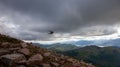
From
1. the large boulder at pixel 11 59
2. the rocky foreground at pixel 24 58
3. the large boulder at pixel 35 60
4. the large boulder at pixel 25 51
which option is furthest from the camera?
the large boulder at pixel 25 51

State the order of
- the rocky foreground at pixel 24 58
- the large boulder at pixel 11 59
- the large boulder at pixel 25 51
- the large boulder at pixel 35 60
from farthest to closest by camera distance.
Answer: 1. the large boulder at pixel 25 51
2. the large boulder at pixel 35 60
3. the rocky foreground at pixel 24 58
4. the large boulder at pixel 11 59

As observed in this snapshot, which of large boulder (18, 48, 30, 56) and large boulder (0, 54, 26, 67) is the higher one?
large boulder (18, 48, 30, 56)

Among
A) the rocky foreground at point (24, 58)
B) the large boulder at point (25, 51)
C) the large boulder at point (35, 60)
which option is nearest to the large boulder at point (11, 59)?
the rocky foreground at point (24, 58)

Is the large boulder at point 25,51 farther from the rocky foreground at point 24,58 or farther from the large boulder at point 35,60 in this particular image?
the large boulder at point 35,60

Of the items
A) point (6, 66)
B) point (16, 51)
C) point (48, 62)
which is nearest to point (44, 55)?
point (48, 62)

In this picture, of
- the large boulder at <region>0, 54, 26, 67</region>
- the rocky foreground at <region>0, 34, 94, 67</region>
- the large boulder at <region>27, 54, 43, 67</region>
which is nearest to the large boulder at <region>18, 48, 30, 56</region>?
the rocky foreground at <region>0, 34, 94, 67</region>

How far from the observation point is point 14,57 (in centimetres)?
1938

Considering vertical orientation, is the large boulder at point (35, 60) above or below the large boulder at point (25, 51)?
below

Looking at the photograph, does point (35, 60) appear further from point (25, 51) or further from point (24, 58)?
point (25, 51)

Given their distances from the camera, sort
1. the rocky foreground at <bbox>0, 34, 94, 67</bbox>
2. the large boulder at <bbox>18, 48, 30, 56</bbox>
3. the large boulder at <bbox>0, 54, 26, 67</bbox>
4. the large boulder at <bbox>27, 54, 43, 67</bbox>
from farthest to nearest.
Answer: the large boulder at <bbox>18, 48, 30, 56</bbox>
the large boulder at <bbox>27, 54, 43, 67</bbox>
the rocky foreground at <bbox>0, 34, 94, 67</bbox>
the large boulder at <bbox>0, 54, 26, 67</bbox>

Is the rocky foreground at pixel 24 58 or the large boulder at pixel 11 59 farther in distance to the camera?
the rocky foreground at pixel 24 58

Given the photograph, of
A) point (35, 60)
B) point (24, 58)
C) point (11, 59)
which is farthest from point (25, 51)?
point (11, 59)

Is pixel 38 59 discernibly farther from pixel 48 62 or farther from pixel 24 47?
pixel 24 47

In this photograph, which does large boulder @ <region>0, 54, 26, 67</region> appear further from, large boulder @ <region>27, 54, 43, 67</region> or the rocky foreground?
large boulder @ <region>27, 54, 43, 67</region>
